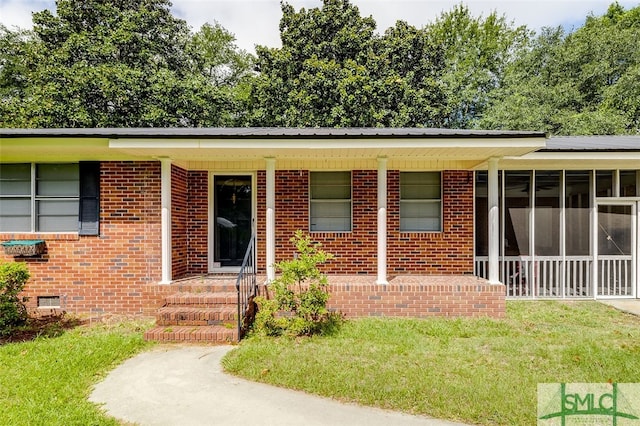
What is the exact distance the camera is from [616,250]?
7.98 metres

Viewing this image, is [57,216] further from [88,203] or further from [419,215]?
[419,215]

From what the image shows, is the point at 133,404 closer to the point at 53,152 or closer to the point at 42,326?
the point at 42,326

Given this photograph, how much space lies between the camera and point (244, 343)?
17.2ft

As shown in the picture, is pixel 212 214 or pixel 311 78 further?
pixel 311 78

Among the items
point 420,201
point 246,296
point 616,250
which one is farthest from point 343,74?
point 246,296

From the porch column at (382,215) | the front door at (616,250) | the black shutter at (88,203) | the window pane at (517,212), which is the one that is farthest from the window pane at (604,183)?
the black shutter at (88,203)

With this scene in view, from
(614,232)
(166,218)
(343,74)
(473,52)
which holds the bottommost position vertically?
(614,232)

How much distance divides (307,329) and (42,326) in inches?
178

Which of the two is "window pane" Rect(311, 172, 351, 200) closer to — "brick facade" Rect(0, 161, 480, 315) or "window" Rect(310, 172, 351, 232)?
"window" Rect(310, 172, 351, 232)

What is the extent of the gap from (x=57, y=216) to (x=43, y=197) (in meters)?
0.43

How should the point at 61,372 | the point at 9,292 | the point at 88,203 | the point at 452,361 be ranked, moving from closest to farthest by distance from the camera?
the point at 61,372 → the point at 452,361 → the point at 9,292 → the point at 88,203

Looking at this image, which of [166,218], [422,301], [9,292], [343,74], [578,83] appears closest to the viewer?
[9,292]

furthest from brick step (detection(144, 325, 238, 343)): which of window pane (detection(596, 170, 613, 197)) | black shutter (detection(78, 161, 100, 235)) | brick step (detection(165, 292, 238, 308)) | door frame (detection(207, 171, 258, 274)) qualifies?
window pane (detection(596, 170, 613, 197))

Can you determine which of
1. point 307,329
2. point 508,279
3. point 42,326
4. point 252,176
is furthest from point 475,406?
point 42,326
